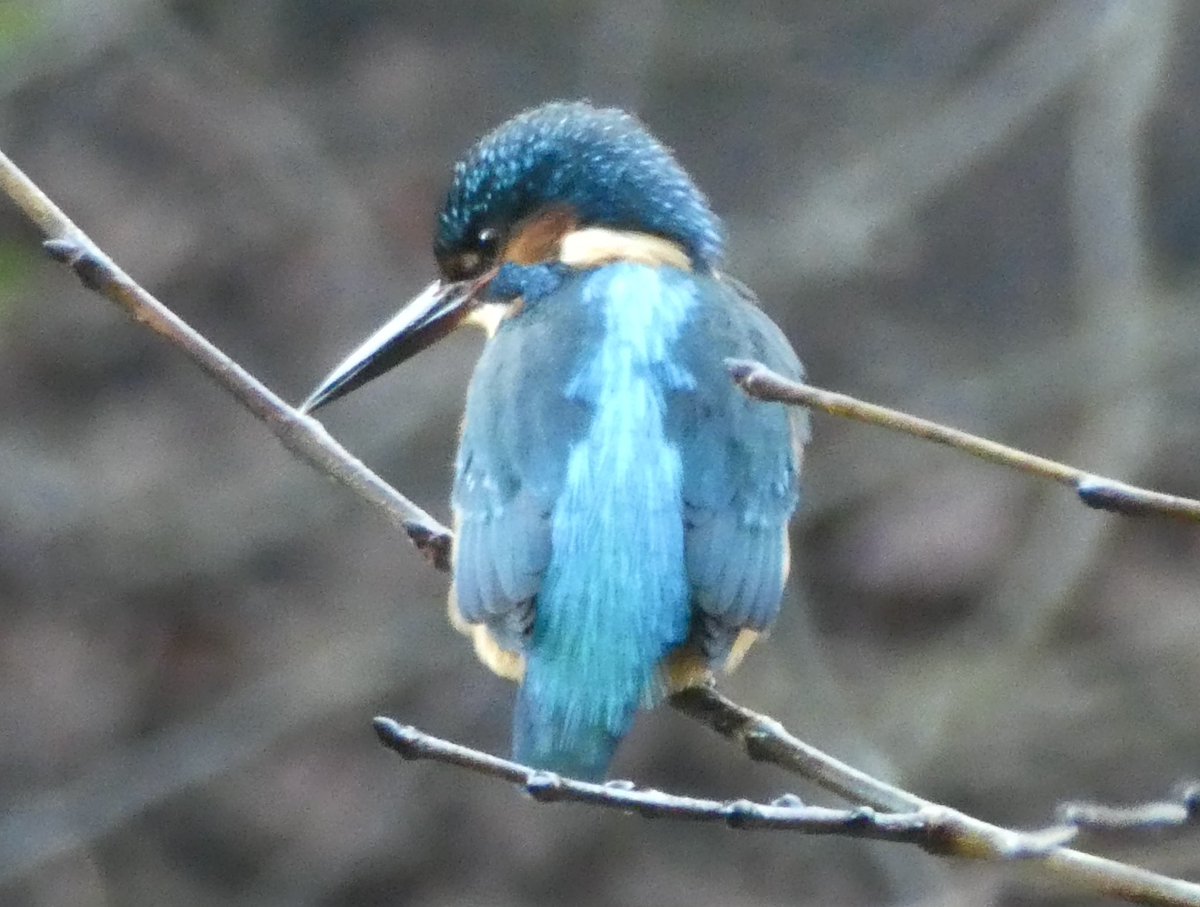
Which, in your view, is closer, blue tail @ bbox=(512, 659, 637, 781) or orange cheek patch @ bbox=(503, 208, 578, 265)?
blue tail @ bbox=(512, 659, 637, 781)

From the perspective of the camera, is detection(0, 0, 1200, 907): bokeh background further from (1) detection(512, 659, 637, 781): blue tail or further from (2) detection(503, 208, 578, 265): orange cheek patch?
(1) detection(512, 659, 637, 781): blue tail

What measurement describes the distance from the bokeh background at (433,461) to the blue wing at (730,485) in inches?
75.3

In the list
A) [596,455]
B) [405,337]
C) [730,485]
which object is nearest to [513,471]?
[596,455]

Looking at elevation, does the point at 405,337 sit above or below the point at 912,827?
above

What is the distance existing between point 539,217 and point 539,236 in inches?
1.1

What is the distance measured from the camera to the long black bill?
2.46m

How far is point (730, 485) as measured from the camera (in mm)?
2072

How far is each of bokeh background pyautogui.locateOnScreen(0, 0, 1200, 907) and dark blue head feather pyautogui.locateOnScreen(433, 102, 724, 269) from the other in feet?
5.24

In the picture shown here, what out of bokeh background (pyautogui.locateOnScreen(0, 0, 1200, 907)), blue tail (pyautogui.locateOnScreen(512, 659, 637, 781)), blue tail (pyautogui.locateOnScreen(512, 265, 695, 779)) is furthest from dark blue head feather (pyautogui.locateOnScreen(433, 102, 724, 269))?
bokeh background (pyautogui.locateOnScreen(0, 0, 1200, 907))

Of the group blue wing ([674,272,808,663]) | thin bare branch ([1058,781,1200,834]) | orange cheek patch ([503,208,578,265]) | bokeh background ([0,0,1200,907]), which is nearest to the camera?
thin bare branch ([1058,781,1200,834])

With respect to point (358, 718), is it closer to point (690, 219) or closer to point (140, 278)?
point (140, 278)

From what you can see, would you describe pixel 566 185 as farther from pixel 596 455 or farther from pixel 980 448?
pixel 980 448

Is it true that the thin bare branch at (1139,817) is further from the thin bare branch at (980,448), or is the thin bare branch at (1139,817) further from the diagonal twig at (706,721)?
the thin bare branch at (980,448)

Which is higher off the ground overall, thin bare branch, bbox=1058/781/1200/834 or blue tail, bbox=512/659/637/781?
blue tail, bbox=512/659/637/781
